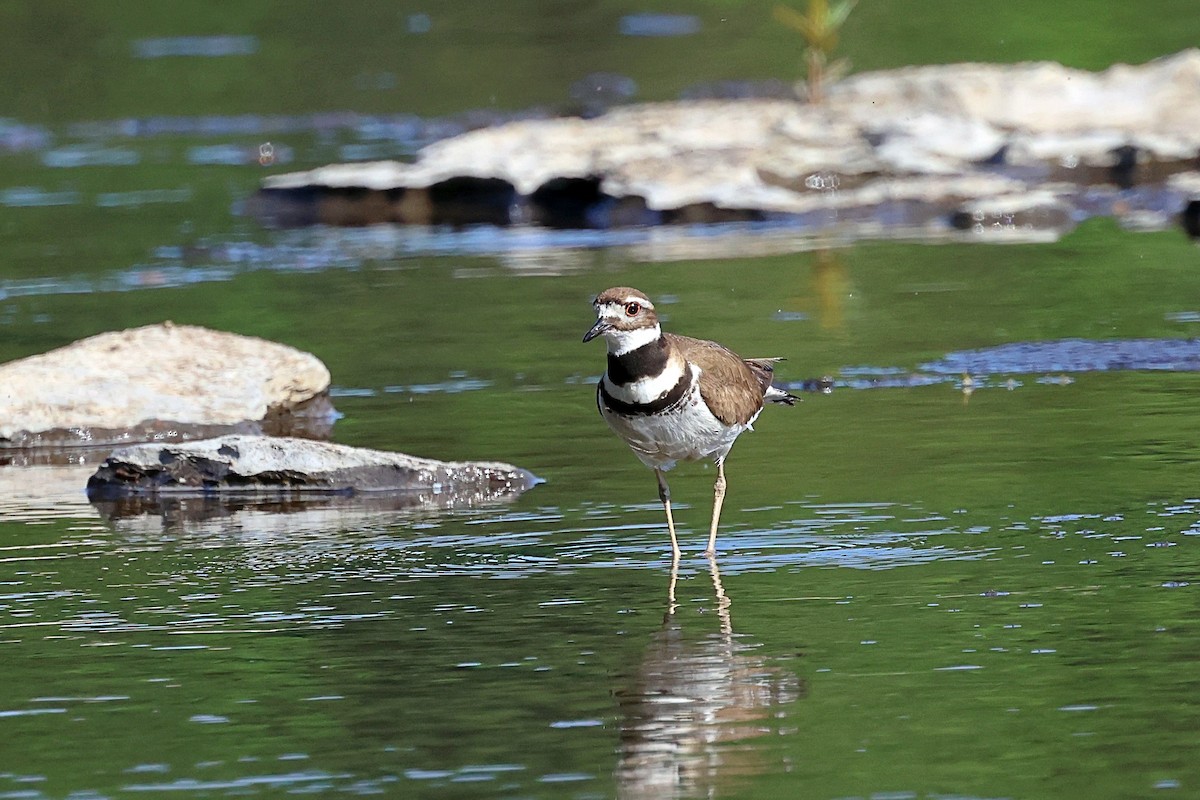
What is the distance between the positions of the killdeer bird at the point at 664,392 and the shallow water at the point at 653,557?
386mm

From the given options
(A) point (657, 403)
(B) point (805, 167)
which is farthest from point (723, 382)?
(B) point (805, 167)

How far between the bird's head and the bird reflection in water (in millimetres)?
1315

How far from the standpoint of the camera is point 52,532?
1005cm

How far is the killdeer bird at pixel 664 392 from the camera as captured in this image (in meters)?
8.87

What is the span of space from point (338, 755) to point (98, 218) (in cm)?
1652

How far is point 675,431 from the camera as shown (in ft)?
30.0

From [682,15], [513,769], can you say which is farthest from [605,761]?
[682,15]

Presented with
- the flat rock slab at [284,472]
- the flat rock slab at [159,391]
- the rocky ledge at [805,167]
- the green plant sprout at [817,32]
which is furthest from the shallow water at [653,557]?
the green plant sprout at [817,32]

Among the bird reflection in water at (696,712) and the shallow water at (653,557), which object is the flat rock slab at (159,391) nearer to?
the shallow water at (653,557)

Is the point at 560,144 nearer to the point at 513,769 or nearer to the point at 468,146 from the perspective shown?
the point at 468,146

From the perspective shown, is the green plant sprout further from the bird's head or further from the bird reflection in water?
the bird reflection in water

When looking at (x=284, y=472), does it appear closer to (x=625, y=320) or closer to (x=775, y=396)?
(x=775, y=396)

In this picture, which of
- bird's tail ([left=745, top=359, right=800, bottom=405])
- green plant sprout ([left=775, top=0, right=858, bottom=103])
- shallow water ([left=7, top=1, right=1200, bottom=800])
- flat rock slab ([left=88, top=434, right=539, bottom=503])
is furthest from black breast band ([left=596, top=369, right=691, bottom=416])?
green plant sprout ([left=775, top=0, right=858, bottom=103])

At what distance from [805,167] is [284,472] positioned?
1145 cm
